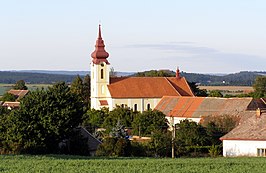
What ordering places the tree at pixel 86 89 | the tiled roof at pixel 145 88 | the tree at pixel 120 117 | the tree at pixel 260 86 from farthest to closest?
the tree at pixel 86 89 → the tree at pixel 260 86 → the tiled roof at pixel 145 88 → the tree at pixel 120 117

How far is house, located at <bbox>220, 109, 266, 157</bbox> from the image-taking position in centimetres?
4934

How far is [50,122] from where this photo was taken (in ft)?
170

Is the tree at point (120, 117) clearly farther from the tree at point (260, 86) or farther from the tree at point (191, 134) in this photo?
the tree at point (260, 86)

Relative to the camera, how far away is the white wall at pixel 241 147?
49.4 meters

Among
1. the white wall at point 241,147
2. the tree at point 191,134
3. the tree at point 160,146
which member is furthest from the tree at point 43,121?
the white wall at point 241,147

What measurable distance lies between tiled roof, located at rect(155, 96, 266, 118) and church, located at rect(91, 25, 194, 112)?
10709 millimetres

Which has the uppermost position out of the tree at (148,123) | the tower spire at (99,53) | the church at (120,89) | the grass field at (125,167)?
the tower spire at (99,53)

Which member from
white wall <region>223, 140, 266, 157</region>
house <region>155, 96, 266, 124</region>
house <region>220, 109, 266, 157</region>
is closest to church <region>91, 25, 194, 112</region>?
house <region>155, 96, 266, 124</region>

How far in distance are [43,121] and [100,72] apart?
57.8 metres

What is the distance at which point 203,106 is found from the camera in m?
90.4

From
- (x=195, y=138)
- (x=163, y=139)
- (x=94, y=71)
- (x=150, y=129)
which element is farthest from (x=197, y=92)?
(x=163, y=139)

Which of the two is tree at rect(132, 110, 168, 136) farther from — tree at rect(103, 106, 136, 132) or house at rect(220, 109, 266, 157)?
house at rect(220, 109, 266, 157)

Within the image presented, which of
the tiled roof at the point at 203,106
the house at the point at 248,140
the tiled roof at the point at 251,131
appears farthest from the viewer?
the tiled roof at the point at 203,106

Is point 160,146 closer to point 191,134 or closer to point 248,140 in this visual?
point 248,140
